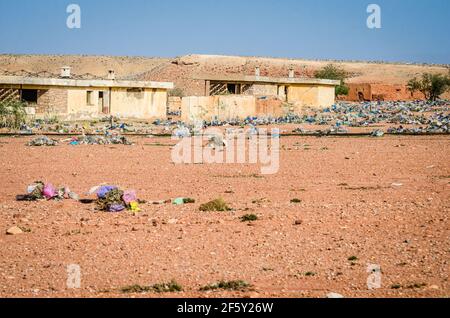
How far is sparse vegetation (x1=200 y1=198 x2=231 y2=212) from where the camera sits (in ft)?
31.1

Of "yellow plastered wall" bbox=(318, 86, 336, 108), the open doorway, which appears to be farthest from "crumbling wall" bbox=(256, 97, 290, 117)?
"yellow plastered wall" bbox=(318, 86, 336, 108)

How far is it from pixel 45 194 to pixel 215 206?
2.87m

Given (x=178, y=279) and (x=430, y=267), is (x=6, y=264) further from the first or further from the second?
(x=430, y=267)

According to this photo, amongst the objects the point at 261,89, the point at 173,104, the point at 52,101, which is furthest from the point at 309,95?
the point at 52,101

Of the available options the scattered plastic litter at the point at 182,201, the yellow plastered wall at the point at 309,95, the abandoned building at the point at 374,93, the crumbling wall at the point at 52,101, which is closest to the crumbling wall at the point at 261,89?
the yellow plastered wall at the point at 309,95

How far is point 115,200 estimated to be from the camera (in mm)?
9703

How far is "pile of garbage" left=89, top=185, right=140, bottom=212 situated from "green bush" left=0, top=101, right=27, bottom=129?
17349 millimetres

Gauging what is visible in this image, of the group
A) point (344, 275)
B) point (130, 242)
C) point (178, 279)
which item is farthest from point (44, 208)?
point (344, 275)

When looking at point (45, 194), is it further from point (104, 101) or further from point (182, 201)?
point (104, 101)

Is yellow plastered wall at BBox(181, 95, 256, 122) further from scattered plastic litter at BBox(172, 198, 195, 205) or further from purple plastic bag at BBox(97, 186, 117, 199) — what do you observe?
purple plastic bag at BBox(97, 186, 117, 199)

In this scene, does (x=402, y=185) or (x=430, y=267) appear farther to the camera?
(x=402, y=185)

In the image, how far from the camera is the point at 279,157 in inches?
639
